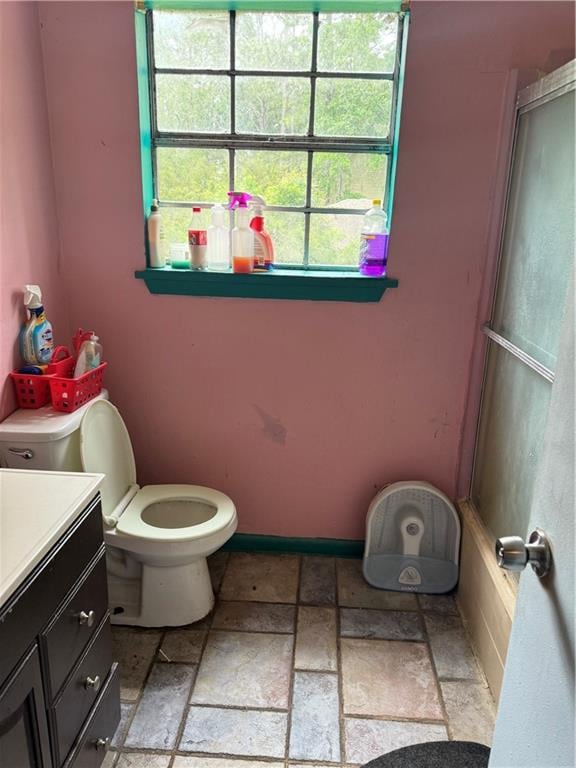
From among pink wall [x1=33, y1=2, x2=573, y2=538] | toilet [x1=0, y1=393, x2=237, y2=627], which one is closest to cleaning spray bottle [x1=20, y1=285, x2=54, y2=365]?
toilet [x1=0, y1=393, x2=237, y2=627]

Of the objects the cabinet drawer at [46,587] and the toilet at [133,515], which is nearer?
the cabinet drawer at [46,587]

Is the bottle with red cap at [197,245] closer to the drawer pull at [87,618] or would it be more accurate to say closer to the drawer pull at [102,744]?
the drawer pull at [87,618]

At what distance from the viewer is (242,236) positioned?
82.0 inches

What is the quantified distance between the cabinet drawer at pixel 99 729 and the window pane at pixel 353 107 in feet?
6.12

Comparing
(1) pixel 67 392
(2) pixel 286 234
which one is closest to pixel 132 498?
(1) pixel 67 392

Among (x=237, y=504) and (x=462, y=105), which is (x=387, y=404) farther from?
(x=462, y=105)

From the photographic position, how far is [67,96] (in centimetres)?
200

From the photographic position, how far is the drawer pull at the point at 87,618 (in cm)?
127

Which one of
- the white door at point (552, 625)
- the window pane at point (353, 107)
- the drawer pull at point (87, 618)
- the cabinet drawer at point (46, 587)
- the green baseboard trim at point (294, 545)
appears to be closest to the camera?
the white door at point (552, 625)

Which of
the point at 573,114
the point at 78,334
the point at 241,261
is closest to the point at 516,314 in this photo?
the point at 573,114

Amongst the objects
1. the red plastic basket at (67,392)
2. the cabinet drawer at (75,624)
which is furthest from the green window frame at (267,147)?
the cabinet drawer at (75,624)

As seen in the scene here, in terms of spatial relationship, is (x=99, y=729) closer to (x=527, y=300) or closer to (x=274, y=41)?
(x=527, y=300)

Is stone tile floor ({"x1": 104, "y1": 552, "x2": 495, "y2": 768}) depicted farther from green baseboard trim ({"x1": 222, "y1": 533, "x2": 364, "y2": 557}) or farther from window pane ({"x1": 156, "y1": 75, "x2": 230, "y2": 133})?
window pane ({"x1": 156, "y1": 75, "x2": 230, "y2": 133})

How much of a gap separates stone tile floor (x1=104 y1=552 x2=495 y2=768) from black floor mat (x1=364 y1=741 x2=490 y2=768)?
32 millimetres
